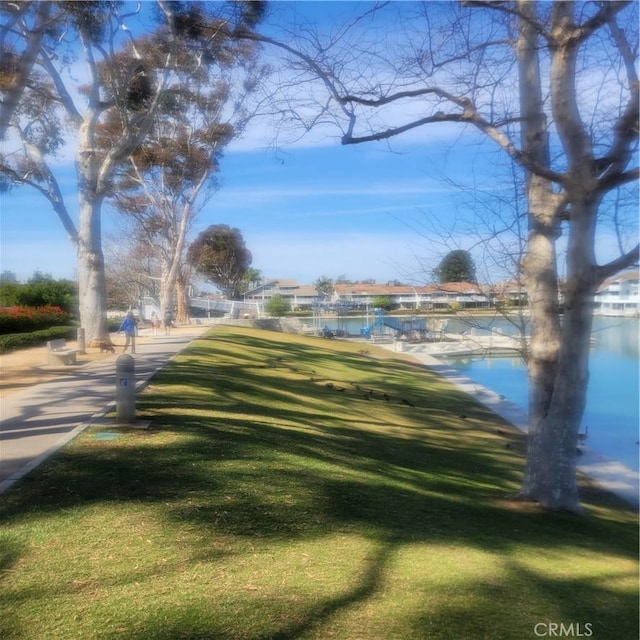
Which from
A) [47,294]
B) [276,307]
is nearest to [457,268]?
[47,294]

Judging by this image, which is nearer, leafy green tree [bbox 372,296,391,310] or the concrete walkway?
the concrete walkway

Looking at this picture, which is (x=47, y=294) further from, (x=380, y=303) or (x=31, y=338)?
(x=380, y=303)

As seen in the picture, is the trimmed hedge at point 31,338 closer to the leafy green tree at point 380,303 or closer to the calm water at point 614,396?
the calm water at point 614,396

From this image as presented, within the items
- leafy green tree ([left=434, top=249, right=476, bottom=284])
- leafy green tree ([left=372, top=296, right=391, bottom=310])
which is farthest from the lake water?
leafy green tree ([left=372, top=296, right=391, bottom=310])

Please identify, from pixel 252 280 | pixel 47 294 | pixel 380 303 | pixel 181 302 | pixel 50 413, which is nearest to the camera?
pixel 50 413

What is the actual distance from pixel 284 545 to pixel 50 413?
6.15 meters

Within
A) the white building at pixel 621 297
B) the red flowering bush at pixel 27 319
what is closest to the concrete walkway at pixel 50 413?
the white building at pixel 621 297

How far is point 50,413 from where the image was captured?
10.7 m

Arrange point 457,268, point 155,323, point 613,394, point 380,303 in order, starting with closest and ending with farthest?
1. point 457,268
2. point 613,394
3. point 155,323
4. point 380,303

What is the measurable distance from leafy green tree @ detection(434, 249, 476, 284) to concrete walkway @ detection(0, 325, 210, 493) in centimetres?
502

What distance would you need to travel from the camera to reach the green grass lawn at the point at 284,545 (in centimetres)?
452

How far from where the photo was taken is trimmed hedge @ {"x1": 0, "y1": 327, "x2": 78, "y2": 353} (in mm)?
21514

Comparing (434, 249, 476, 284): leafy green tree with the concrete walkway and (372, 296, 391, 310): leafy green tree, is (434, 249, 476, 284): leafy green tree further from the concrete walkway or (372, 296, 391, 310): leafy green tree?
(372, 296, 391, 310): leafy green tree

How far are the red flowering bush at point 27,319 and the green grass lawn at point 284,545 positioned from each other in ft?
53.4
